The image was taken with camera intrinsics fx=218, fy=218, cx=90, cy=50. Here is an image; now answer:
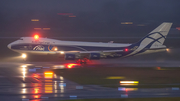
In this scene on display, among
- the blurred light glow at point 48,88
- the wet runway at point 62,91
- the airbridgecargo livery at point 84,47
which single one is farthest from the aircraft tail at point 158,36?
the blurred light glow at point 48,88

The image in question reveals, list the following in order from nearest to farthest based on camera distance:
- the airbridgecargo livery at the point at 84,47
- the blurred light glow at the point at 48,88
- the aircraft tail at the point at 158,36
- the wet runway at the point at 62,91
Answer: the wet runway at the point at 62,91
the blurred light glow at the point at 48,88
the airbridgecargo livery at the point at 84,47
the aircraft tail at the point at 158,36

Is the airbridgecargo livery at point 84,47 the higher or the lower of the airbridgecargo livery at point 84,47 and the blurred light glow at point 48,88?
the higher

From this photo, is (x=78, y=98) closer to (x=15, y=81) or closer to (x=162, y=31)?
(x=15, y=81)

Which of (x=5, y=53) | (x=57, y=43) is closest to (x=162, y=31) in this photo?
(x=57, y=43)

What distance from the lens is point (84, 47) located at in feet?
91.0

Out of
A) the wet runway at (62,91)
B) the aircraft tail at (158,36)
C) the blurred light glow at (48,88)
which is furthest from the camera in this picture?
the aircraft tail at (158,36)

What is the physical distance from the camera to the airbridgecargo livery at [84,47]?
88.5 feet

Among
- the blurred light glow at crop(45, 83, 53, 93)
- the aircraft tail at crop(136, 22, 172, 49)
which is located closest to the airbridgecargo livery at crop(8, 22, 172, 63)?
the aircraft tail at crop(136, 22, 172, 49)

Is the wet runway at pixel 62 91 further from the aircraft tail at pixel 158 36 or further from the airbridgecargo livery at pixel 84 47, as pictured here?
the aircraft tail at pixel 158 36

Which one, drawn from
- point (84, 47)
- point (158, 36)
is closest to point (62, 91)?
point (84, 47)

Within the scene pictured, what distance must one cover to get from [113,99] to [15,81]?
314 inches

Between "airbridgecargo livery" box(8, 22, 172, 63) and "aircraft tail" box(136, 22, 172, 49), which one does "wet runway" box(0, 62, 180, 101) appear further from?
"aircraft tail" box(136, 22, 172, 49)

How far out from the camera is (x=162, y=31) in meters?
28.2

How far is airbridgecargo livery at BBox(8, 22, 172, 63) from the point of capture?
27.0 meters
